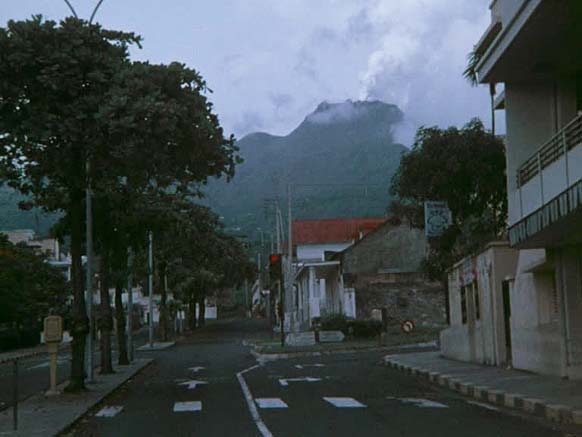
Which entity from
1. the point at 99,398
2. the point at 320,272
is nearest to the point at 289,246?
the point at 320,272

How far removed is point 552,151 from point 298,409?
6877mm

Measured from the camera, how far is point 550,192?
61.7ft

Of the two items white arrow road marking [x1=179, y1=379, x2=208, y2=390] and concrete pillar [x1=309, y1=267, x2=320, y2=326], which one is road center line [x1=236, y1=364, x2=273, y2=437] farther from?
concrete pillar [x1=309, y1=267, x2=320, y2=326]

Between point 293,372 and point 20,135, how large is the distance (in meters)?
12.4

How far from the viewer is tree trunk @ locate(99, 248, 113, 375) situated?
28.4 metres

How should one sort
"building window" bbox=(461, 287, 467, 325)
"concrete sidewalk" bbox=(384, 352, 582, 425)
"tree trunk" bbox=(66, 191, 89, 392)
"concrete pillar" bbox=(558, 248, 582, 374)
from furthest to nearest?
1. "building window" bbox=(461, 287, 467, 325)
2. "tree trunk" bbox=(66, 191, 89, 392)
3. "concrete pillar" bbox=(558, 248, 582, 374)
4. "concrete sidewalk" bbox=(384, 352, 582, 425)

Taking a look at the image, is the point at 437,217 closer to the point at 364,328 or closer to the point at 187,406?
the point at 187,406

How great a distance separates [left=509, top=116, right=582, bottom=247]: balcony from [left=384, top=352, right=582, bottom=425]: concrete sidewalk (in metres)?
2.83

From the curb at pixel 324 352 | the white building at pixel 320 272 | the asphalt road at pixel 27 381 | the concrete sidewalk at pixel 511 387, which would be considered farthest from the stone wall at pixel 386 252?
the concrete sidewalk at pixel 511 387

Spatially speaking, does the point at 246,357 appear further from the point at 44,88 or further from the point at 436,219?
the point at 44,88

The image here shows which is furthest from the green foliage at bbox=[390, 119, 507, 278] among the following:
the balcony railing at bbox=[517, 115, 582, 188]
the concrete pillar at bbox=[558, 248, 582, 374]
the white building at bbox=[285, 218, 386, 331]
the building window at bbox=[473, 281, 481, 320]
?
the white building at bbox=[285, 218, 386, 331]

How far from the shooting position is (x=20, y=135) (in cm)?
1925

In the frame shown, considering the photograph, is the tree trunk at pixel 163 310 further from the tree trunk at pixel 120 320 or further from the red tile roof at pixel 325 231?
the tree trunk at pixel 120 320

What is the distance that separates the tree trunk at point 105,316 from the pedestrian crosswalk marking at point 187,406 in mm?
9926
